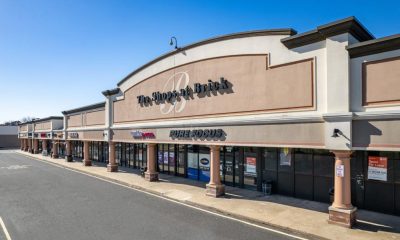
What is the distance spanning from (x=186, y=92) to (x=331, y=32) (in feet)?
33.5

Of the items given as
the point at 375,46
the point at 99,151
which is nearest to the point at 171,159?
the point at 99,151

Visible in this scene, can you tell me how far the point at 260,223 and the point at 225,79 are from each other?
8.31m

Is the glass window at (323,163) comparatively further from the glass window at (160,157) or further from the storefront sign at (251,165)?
the glass window at (160,157)

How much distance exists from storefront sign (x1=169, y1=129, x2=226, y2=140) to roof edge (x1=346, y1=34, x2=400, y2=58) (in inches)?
327

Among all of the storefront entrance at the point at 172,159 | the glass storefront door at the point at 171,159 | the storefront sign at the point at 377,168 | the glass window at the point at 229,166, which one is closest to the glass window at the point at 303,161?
the storefront sign at the point at 377,168

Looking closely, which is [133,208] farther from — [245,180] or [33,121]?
[33,121]

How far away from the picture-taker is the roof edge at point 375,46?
37.7ft

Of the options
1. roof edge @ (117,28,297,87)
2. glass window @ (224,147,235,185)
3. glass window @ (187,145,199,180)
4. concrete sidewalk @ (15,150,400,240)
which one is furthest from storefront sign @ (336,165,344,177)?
glass window @ (187,145,199,180)

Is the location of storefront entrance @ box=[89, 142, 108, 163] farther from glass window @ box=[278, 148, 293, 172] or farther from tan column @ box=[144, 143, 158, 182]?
glass window @ box=[278, 148, 293, 172]

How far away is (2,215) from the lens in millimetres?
16031

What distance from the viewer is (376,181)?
49.4 ft

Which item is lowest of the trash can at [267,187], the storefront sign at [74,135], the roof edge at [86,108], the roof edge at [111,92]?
the trash can at [267,187]

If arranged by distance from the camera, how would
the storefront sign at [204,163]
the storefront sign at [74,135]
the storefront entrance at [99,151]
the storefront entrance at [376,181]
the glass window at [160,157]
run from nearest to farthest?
the storefront entrance at [376,181] → the storefront sign at [204,163] → the glass window at [160,157] → the storefront sign at [74,135] → the storefront entrance at [99,151]

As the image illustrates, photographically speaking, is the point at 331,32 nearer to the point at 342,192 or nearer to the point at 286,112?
the point at 286,112
